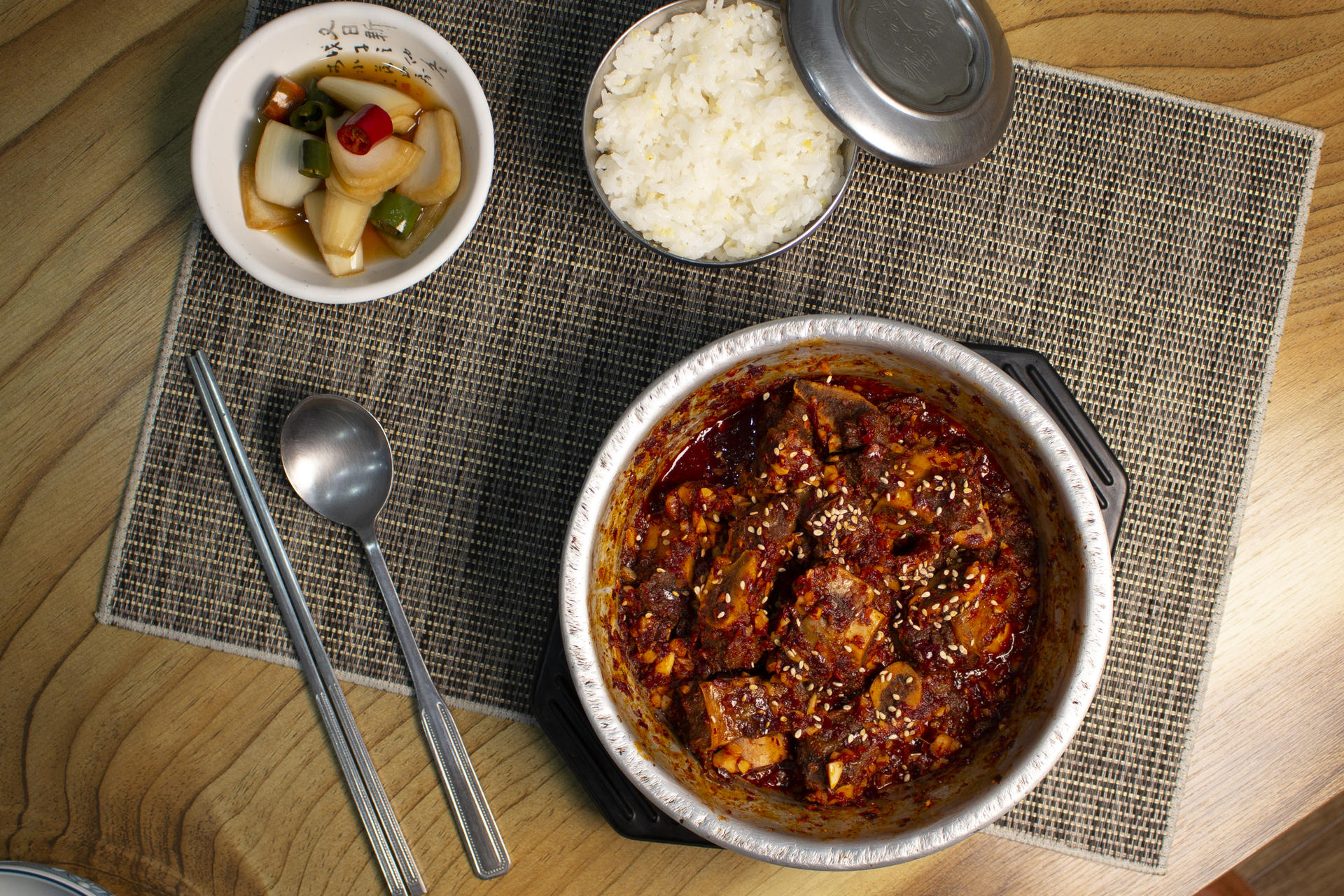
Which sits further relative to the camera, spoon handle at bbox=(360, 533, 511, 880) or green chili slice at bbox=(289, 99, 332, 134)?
spoon handle at bbox=(360, 533, 511, 880)

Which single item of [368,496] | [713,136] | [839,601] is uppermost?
[713,136]

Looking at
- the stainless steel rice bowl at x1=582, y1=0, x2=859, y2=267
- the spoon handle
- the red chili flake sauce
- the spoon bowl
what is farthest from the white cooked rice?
the spoon handle

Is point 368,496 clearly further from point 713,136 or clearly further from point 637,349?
point 713,136

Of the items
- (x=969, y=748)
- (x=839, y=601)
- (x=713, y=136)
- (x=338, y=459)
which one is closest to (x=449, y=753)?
(x=338, y=459)

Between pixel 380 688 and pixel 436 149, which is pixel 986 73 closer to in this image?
pixel 436 149

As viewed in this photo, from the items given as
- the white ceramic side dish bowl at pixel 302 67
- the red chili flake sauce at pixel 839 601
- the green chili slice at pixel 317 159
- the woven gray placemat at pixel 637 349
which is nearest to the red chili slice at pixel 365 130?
the green chili slice at pixel 317 159

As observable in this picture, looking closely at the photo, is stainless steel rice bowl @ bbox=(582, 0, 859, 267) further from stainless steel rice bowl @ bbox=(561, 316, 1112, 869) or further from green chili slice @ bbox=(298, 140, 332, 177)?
green chili slice @ bbox=(298, 140, 332, 177)
